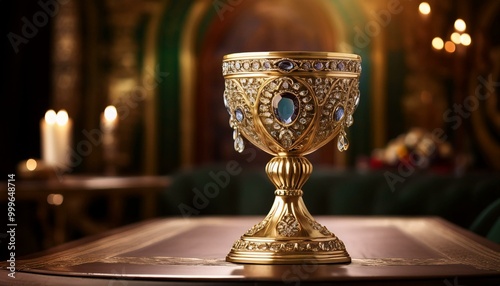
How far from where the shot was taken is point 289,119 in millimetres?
1468

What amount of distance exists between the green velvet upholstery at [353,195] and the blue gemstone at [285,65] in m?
0.84

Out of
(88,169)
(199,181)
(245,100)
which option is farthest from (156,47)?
(245,100)

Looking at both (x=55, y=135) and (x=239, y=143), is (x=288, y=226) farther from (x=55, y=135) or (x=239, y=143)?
(x=55, y=135)

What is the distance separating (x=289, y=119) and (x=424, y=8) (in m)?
5.25

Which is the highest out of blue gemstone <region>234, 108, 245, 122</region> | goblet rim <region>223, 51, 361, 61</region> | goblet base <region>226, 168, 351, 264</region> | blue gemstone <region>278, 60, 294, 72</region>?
goblet rim <region>223, 51, 361, 61</region>

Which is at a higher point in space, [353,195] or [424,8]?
[424,8]

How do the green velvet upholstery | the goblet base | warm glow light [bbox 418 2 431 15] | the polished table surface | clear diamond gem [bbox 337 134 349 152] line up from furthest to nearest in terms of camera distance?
warm glow light [bbox 418 2 431 15]
the green velvet upholstery
clear diamond gem [bbox 337 134 349 152]
the goblet base
the polished table surface

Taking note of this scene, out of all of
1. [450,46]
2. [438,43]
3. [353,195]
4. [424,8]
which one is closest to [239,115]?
[353,195]

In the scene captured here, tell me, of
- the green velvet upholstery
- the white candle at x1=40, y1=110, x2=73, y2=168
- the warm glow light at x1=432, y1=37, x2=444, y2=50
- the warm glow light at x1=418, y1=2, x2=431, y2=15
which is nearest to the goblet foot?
the green velvet upholstery

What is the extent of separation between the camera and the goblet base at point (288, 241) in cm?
143

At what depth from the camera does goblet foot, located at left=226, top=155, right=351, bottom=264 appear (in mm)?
A: 1433

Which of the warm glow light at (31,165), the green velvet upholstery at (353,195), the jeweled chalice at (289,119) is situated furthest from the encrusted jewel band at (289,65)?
the warm glow light at (31,165)

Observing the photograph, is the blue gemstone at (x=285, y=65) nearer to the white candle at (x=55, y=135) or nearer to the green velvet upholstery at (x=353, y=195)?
the green velvet upholstery at (x=353, y=195)

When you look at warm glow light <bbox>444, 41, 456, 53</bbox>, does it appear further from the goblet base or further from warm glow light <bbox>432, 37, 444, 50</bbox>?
the goblet base
